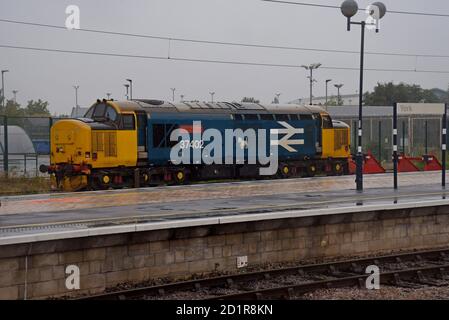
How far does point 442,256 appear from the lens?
644 inches

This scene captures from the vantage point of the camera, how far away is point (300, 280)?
13938 millimetres

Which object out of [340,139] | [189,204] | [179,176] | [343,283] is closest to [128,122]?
[179,176]

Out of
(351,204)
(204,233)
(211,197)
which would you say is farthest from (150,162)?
(204,233)

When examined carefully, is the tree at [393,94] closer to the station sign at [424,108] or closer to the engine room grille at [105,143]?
the station sign at [424,108]

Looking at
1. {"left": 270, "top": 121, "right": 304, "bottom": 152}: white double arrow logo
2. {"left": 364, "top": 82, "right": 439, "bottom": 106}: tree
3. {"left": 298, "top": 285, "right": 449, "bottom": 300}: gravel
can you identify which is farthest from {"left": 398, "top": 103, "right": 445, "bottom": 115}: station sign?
{"left": 364, "top": 82, "right": 439, "bottom": 106}: tree

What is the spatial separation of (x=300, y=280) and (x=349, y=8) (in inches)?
456

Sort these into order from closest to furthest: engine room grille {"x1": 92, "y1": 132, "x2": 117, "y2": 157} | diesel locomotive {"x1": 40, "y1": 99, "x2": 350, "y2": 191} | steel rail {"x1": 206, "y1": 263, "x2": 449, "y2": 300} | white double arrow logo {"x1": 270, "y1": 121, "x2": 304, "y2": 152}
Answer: steel rail {"x1": 206, "y1": 263, "x2": 449, "y2": 300} → engine room grille {"x1": 92, "y1": 132, "x2": 117, "y2": 157} → diesel locomotive {"x1": 40, "y1": 99, "x2": 350, "y2": 191} → white double arrow logo {"x1": 270, "y1": 121, "x2": 304, "y2": 152}

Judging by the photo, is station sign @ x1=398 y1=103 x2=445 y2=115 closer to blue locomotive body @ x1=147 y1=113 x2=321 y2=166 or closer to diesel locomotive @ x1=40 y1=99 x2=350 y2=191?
diesel locomotive @ x1=40 y1=99 x2=350 y2=191

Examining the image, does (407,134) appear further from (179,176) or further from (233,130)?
(179,176)

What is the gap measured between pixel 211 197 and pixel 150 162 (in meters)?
7.01

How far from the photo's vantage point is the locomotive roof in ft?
88.0

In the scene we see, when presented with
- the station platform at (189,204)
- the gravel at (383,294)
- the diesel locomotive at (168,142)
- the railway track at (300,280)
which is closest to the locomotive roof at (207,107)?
the diesel locomotive at (168,142)

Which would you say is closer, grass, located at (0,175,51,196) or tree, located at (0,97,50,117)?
grass, located at (0,175,51,196)
